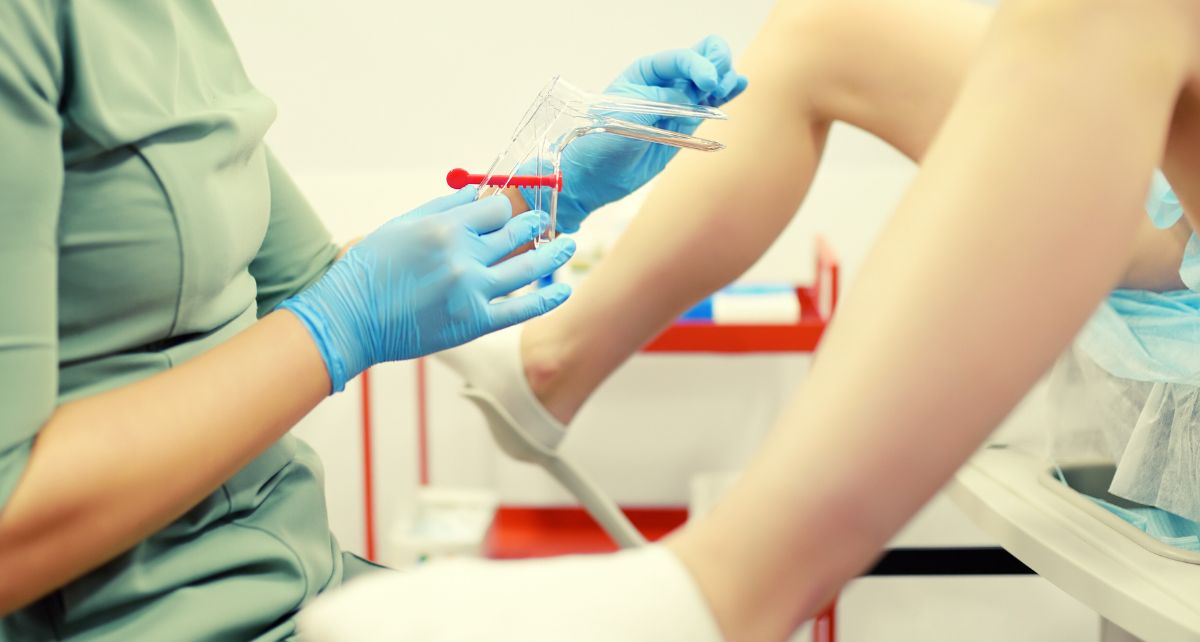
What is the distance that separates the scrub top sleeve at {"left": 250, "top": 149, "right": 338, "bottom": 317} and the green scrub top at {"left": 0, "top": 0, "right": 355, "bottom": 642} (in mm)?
134

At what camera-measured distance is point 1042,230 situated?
44 cm

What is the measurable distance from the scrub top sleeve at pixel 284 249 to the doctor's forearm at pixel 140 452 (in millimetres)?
244

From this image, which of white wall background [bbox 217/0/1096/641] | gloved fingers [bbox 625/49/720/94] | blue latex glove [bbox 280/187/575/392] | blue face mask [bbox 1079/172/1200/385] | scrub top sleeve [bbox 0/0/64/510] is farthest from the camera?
white wall background [bbox 217/0/1096/641]

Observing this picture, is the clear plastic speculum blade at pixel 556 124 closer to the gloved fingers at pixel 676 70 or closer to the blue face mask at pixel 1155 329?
the gloved fingers at pixel 676 70

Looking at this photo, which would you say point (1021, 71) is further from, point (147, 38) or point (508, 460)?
point (508, 460)

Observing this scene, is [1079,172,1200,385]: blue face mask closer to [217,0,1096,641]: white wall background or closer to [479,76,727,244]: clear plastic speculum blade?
[479,76,727,244]: clear plastic speculum blade

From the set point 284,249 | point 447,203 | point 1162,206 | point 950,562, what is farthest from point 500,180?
point 950,562

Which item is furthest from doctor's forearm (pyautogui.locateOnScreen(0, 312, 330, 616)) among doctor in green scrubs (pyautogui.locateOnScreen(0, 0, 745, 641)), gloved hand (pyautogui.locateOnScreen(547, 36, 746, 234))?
gloved hand (pyautogui.locateOnScreen(547, 36, 746, 234))

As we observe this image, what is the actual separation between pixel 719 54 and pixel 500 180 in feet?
0.70

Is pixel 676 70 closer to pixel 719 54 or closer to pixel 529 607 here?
pixel 719 54

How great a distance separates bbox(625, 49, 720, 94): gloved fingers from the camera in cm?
78

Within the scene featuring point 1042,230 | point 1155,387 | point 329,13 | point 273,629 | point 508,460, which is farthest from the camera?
point 508,460

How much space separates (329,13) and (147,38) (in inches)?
38.3

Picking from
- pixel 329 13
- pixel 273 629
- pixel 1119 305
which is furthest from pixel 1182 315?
pixel 329 13
